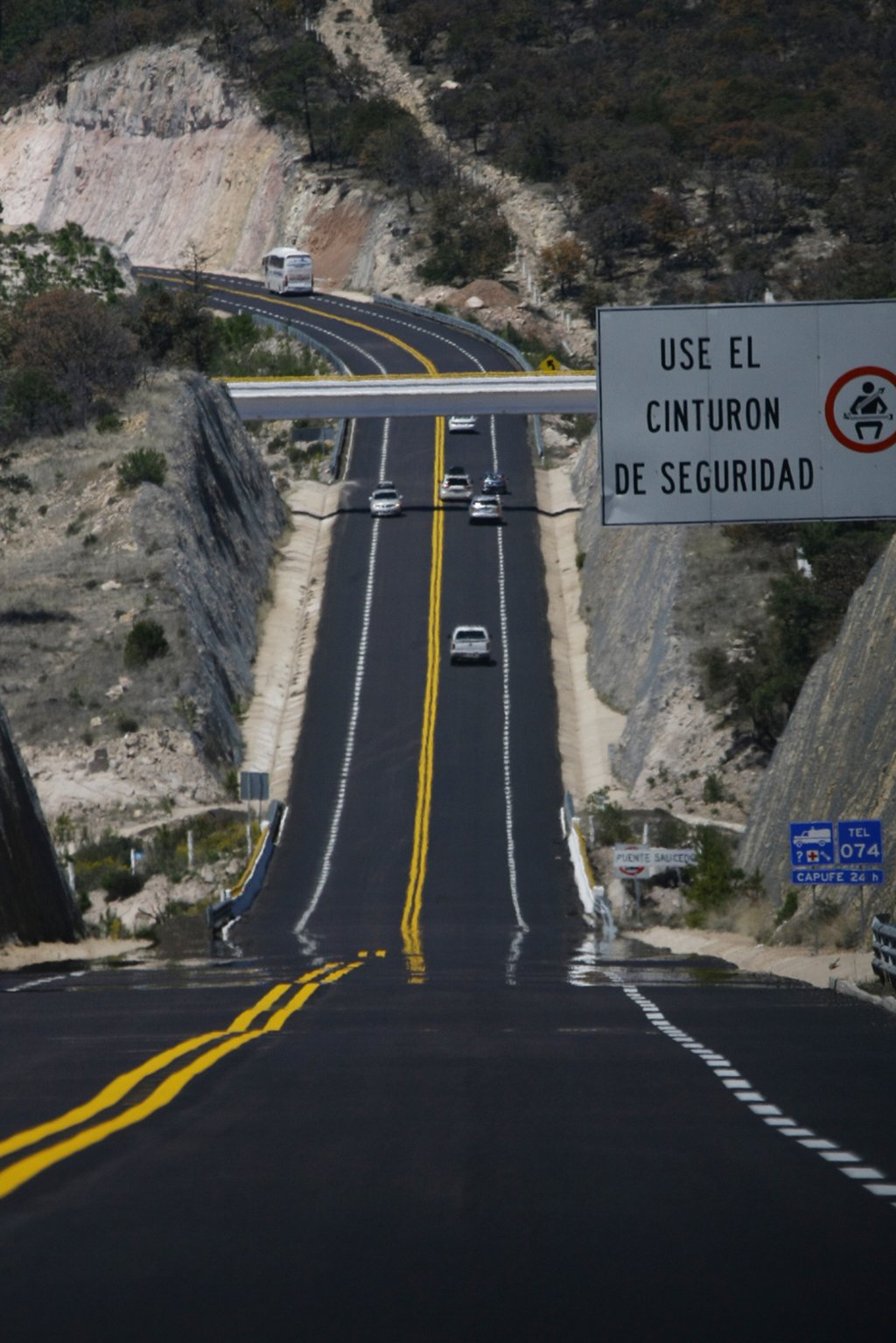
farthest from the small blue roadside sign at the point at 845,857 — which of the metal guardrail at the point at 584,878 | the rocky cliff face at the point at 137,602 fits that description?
the rocky cliff face at the point at 137,602

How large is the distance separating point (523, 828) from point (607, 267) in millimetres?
80263

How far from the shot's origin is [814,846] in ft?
98.7

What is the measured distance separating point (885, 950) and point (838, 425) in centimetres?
719

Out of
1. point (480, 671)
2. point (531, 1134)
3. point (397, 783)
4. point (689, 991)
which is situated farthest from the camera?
point (480, 671)

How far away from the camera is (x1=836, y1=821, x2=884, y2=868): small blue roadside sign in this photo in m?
29.2

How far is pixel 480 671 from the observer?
78188 millimetres

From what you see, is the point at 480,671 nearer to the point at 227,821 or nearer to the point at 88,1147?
the point at 227,821

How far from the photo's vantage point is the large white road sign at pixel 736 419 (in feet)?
86.2

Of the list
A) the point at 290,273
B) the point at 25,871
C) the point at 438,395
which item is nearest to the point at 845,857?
the point at 25,871

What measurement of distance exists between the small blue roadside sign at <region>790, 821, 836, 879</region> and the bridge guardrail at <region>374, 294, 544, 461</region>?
7638 cm

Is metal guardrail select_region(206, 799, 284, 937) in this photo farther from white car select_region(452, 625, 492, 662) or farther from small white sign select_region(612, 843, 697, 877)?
white car select_region(452, 625, 492, 662)

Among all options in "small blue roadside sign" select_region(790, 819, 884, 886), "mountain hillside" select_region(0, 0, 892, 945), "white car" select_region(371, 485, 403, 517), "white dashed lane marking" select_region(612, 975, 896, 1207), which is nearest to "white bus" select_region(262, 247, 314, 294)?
"mountain hillside" select_region(0, 0, 892, 945)

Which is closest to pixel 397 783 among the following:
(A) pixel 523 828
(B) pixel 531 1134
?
(A) pixel 523 828

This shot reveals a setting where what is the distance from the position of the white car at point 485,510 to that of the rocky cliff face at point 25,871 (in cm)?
4844
